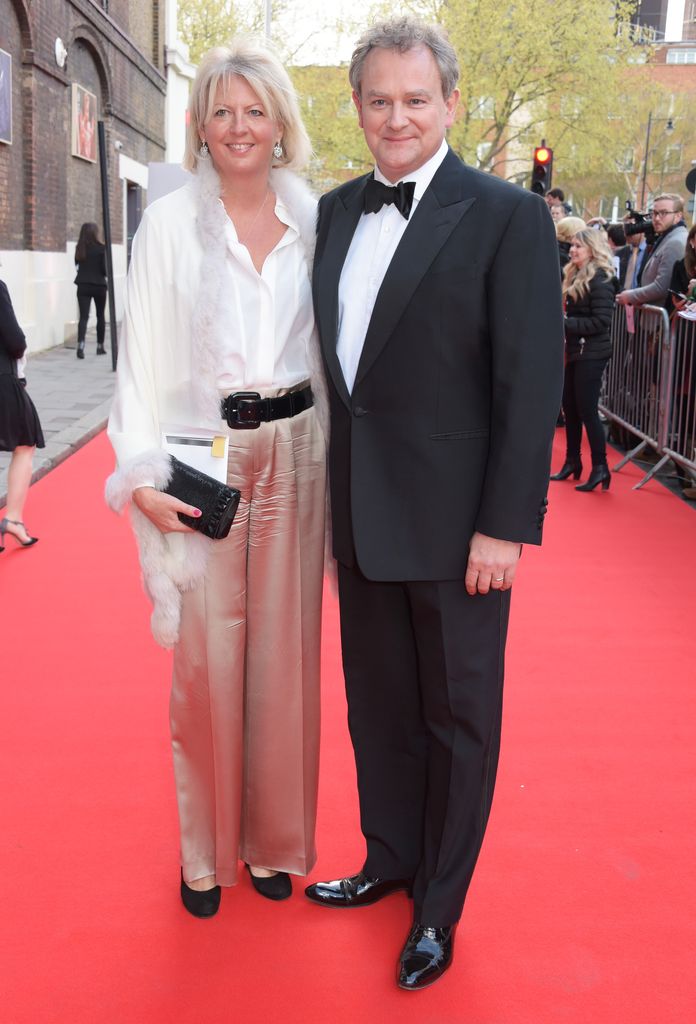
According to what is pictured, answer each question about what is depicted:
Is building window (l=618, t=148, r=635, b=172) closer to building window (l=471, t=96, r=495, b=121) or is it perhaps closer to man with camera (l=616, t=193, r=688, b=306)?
building window (l=471, t=96, r=495, b=121)

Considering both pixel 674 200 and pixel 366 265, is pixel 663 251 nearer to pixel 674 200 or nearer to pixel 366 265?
pixel 674 200

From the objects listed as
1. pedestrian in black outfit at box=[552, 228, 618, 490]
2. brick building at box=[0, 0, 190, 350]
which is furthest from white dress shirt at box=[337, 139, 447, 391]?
brick building at box=[0, 0, 190, 350]

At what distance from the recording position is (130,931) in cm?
270

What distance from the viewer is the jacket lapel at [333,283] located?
2443mm

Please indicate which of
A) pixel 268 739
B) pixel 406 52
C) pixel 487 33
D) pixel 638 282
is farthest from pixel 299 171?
pixel 487 33

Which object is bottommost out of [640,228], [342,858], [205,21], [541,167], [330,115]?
[342,858]

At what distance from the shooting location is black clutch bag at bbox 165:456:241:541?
8.37 feet

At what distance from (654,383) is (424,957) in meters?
6.84

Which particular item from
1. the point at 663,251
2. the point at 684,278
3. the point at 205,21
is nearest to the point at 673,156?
the point at 205,21

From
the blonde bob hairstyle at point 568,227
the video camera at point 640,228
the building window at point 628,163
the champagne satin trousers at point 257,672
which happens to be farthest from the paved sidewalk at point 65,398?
the building window at point 628,163

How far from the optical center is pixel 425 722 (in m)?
2.69

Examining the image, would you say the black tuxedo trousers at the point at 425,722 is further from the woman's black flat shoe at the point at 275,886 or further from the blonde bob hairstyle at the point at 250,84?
the blonde bob hairstyle at the point at 250,84

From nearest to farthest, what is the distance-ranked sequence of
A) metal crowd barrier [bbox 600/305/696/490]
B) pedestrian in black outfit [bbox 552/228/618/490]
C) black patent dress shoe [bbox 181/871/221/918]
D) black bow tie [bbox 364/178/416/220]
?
black bow tie [bbox 364/178/416/220] < black patent dress shoe [bbox 181/871/221/918] < pedestrian in black outfit [bbox 552/228/618/490] < metal crowd barrier [bbox 600/305/696/490]

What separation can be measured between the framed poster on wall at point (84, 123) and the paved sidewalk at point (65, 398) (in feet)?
11.8
